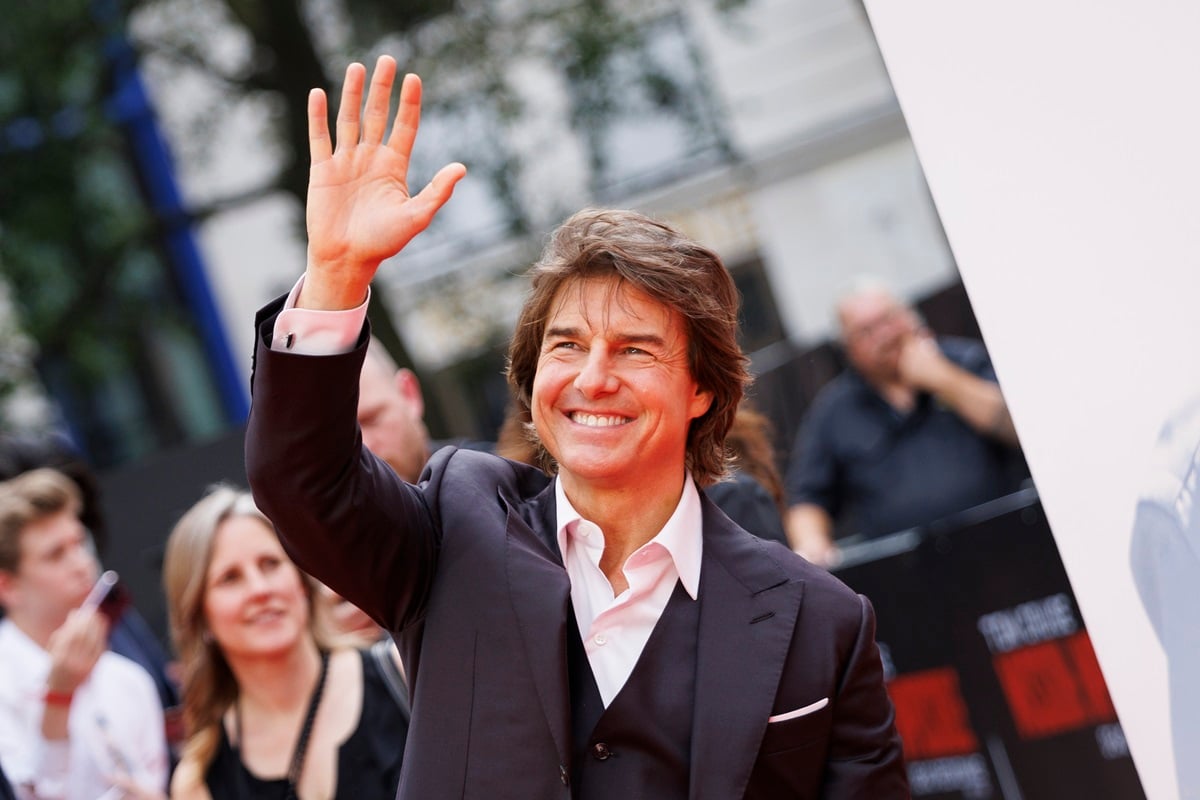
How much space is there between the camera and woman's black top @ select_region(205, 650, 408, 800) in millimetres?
3287

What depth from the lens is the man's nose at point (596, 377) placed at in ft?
6.68

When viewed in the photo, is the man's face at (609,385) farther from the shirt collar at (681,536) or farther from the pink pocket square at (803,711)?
the pink pocket square at (803,711)

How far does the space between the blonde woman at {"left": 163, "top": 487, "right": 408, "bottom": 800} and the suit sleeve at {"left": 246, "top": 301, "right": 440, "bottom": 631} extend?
1479 mm

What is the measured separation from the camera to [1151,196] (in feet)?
6.28

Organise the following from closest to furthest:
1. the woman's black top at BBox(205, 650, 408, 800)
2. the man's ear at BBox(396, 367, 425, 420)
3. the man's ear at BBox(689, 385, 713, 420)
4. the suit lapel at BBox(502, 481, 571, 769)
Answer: the suit lapel at BBox(502, 481, 571, 769) < the man's ear at BBox(689, 385, 713, 420) < the woman's black top at BBox(205, 650, 408, 800) < the man's ear at BBox(396, 367, 425, 420)

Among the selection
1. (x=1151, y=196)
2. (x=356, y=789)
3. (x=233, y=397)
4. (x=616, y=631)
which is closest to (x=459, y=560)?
(x=616, y=631)

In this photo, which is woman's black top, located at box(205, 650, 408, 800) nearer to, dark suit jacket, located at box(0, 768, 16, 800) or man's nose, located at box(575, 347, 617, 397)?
dark suit jacket, located at box(0, 768, 16, 800)

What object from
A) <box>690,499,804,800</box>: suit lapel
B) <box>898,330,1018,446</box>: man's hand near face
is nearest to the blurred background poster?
<box>690,499,804,800</box>: suit lapel

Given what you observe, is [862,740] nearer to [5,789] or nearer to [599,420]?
[599,420]

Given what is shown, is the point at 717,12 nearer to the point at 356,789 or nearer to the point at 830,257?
the point at 830,257

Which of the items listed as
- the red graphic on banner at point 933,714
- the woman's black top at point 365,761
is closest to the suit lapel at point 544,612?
the woman's black top at point 365,761

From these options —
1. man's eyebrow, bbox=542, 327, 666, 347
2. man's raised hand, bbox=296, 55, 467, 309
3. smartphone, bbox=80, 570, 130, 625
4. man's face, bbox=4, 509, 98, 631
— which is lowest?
smartphone, bbox=80, 570, 130, 625

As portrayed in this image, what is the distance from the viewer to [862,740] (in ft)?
6.78

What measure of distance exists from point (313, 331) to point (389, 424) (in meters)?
1.74
